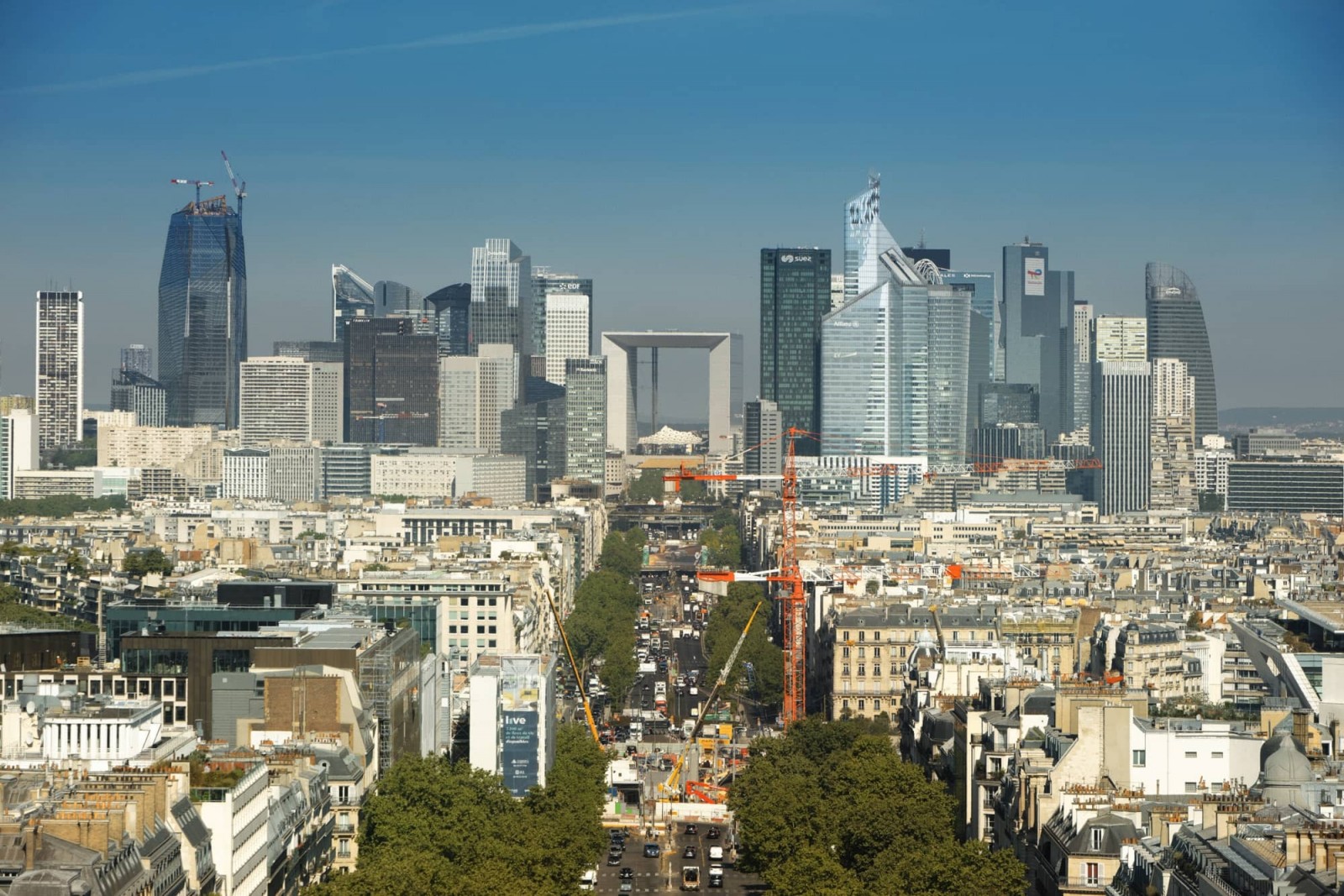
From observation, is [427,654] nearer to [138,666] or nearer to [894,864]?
[138,666]

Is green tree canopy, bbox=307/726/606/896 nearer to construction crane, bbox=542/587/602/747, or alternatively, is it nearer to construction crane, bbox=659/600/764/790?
construction crane, bbox=659/600/764/790

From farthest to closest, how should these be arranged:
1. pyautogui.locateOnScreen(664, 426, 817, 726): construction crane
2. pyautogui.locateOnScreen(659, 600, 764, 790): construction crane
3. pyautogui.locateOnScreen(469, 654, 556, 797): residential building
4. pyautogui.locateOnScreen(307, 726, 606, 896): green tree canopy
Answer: pyautogui.locateOnScreen(664, 426, 817, 726): construction crane < pyautogui.locateOnScreen(659, 600, 764, 790): construction crane < pyautogui.locateOnScreen(469, 654, 556, 797): residential building < pyautogui.locateOnScreen(307, 726, 606, 896): green tree canopy

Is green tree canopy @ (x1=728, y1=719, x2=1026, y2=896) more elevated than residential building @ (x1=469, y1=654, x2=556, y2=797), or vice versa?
residential building @ (x1=469, y1=654, x2=556, y2=797)

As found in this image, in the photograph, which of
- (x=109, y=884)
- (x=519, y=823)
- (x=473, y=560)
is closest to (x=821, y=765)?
(x=519, y=823)

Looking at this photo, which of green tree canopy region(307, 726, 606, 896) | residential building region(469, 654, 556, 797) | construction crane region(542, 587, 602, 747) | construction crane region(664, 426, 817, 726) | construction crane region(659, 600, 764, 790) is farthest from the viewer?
construction crane region(664, 426, 817, 726)

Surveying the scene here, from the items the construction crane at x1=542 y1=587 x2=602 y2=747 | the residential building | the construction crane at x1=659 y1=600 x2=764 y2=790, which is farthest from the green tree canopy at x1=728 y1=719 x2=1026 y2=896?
the construction crane at x1=542 y1=587 x2=602 y2=747

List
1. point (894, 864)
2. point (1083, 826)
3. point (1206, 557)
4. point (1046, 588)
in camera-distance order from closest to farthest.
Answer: point (1083, 826) < point (894, 864) < point (1046, 588) < point (1206, 557)
